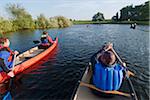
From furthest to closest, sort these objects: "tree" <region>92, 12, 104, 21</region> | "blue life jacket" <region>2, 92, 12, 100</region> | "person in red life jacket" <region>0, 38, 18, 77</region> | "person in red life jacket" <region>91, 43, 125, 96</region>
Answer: "tree" <region>92, 12, 104, 21</region>
"person in red life jacket" <region>0, 38, 18, 77</region>
"blue life jacket" <region>2, 92, 12, 100</region>
"person in red life jacket" <region>91, 43, 125, 96</region>

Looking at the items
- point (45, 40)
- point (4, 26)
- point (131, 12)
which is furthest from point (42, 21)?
point (131, 12)

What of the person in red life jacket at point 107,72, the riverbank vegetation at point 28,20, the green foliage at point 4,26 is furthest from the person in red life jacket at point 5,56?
the riverbank vegetation at point 28,20

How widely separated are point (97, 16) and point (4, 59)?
148356 mm

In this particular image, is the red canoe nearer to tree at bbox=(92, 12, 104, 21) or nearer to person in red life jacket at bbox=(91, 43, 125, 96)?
person in red life jacket at bbox=(91, 43, 125, 96)

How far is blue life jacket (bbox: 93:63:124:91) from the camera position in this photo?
6.58 metres

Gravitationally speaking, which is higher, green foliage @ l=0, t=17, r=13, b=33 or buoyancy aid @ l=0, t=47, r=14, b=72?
green foliage @ l=0, t=17, r=13, b=33

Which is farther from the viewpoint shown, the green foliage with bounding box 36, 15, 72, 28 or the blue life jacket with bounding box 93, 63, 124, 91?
the green foliage with bounding box 36, 15, 72, 28

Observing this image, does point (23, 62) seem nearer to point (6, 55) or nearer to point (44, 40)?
point (6, 55)

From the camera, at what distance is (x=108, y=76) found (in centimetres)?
663

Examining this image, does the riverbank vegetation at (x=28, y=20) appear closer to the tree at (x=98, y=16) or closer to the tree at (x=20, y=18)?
the tree at (x=20, y=18)

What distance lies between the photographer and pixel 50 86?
10492 millimetres

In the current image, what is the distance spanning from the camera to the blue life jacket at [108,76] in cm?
658

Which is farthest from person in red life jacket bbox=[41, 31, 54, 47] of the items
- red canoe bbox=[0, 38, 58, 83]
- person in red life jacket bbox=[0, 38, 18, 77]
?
person in red life jacket bbox=[0, 38, 18, 77]

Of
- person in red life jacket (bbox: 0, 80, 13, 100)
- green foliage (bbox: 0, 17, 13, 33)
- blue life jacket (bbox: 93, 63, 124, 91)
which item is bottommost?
person in red life jacket (bbox: 0, 80, 13, 100)
